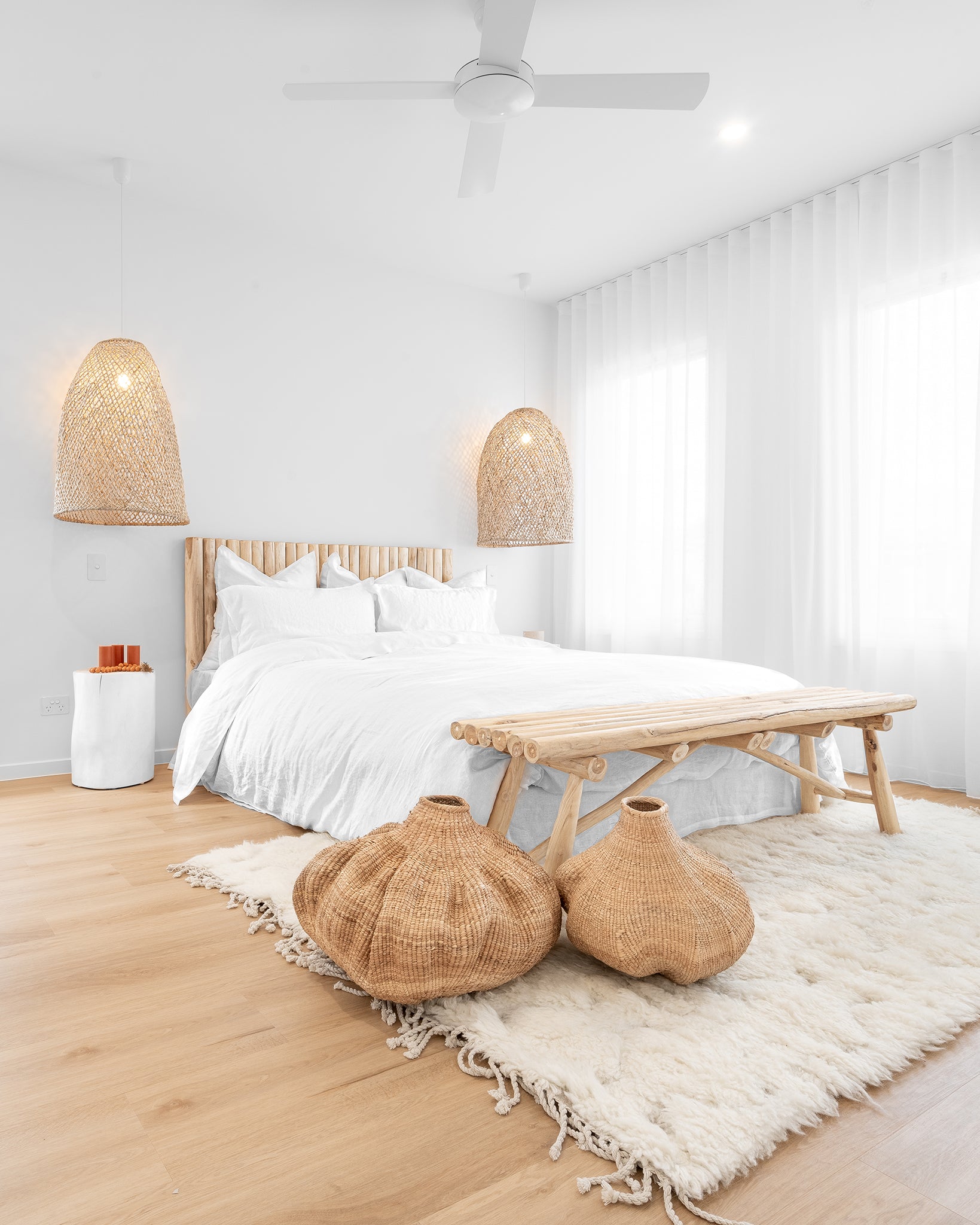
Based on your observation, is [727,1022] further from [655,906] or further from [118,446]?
[118,446]

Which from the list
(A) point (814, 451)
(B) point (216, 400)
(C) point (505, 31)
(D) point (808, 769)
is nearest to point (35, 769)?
(B) point (216, 400)

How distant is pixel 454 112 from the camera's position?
308 cm

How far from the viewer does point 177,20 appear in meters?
2.61

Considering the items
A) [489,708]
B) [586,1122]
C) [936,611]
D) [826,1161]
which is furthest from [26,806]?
[936,611]

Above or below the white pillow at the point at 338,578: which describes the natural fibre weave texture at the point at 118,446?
above

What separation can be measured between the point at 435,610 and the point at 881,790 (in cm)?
223

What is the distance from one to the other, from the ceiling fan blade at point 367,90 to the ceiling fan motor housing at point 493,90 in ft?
0.16

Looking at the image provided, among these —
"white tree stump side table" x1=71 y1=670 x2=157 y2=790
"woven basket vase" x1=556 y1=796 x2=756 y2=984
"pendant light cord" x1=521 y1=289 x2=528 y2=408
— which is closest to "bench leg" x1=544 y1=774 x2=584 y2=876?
"woven basket vase" x1=556 y1=796 x2=756 y2=984

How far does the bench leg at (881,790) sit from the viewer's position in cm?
262

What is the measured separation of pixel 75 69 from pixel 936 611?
3.89 m

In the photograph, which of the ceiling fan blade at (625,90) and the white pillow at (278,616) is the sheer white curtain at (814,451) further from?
the white pillow at (278,616)

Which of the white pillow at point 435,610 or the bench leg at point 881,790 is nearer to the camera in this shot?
the bench leg at point 881,790

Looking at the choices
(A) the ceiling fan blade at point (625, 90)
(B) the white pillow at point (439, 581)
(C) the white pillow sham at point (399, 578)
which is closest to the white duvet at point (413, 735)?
(C) the white pillow sham at point (399, 578)

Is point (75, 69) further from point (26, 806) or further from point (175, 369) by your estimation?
point (26, 806)
